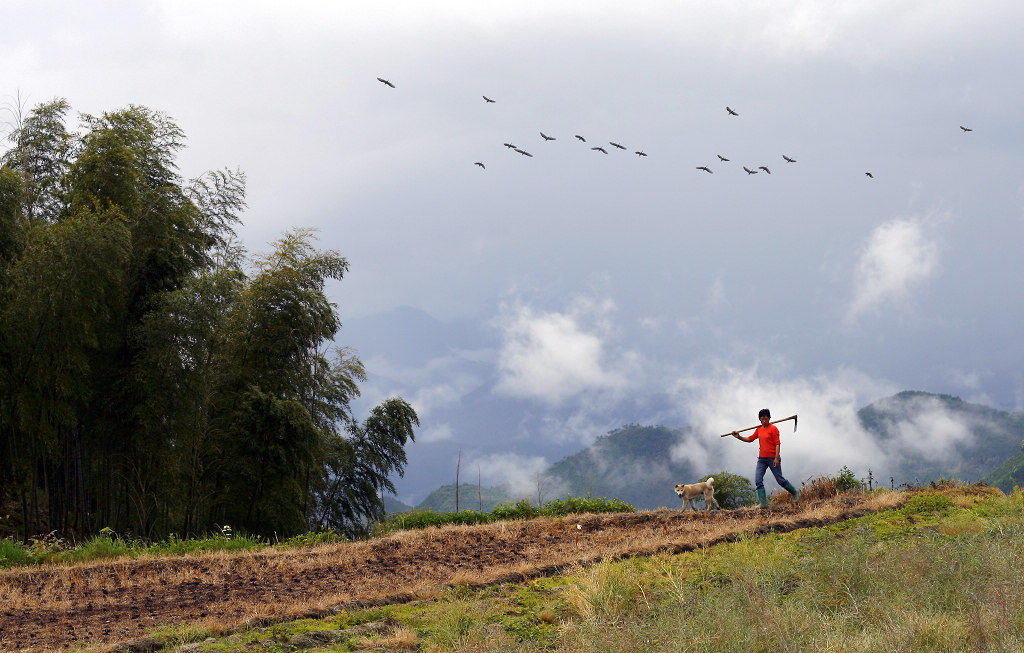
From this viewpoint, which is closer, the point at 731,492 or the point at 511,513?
the point at 511,513

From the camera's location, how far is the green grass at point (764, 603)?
573cm

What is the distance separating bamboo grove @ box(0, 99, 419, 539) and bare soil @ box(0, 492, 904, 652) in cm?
769

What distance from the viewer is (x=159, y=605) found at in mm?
8281

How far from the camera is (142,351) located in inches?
719

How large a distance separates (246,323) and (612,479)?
478 feet

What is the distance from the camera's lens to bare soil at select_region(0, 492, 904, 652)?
758cm

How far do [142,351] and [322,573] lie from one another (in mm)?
10774

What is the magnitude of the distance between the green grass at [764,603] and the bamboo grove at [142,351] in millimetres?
12065

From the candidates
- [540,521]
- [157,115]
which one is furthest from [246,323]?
[540,521]

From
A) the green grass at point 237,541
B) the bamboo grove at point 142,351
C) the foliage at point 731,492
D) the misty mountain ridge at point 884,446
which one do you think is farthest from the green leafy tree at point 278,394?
the misty mountain ridge at point 884,446

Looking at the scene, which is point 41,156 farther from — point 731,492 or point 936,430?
point 936,430

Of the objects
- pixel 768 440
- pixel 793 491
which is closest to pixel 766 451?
pixel 768 440

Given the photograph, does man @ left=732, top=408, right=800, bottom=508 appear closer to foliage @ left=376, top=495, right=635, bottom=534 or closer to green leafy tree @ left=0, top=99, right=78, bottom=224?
foliage @ left=376, top=495, right=635, bottom=534

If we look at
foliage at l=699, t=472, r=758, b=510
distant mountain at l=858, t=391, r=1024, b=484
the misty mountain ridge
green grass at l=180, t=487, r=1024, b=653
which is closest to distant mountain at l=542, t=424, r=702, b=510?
the misty mountain ridge
